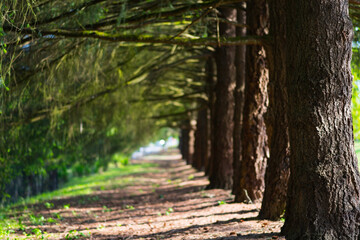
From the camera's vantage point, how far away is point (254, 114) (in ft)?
30.0

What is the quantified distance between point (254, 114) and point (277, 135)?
7.36ft

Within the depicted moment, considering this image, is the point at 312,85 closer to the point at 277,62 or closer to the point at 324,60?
the point at 324,60

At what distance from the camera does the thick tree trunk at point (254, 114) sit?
8.66 meters

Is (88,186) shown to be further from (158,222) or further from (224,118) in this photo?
(158,222)

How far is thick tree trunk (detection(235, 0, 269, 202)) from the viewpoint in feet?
28.4

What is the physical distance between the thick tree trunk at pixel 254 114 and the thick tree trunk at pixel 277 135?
1.76 metres

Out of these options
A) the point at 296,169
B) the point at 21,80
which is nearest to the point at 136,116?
the point at 21,80

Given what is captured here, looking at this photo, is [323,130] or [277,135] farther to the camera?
[277,135]

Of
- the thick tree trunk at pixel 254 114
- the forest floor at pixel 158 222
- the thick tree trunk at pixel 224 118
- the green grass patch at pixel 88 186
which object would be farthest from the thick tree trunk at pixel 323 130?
the green grass patch at pixel 88 186

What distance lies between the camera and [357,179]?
15.0 feet

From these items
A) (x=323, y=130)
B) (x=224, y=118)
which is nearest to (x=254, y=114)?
(x=224, y=118)

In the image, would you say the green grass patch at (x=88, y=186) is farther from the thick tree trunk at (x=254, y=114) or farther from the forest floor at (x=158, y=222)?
the thick tree trunk at (x=254, y=114)

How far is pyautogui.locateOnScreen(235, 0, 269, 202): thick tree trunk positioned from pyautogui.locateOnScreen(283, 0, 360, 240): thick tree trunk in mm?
3830

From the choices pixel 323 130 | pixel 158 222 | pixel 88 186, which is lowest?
pixel 88 186
